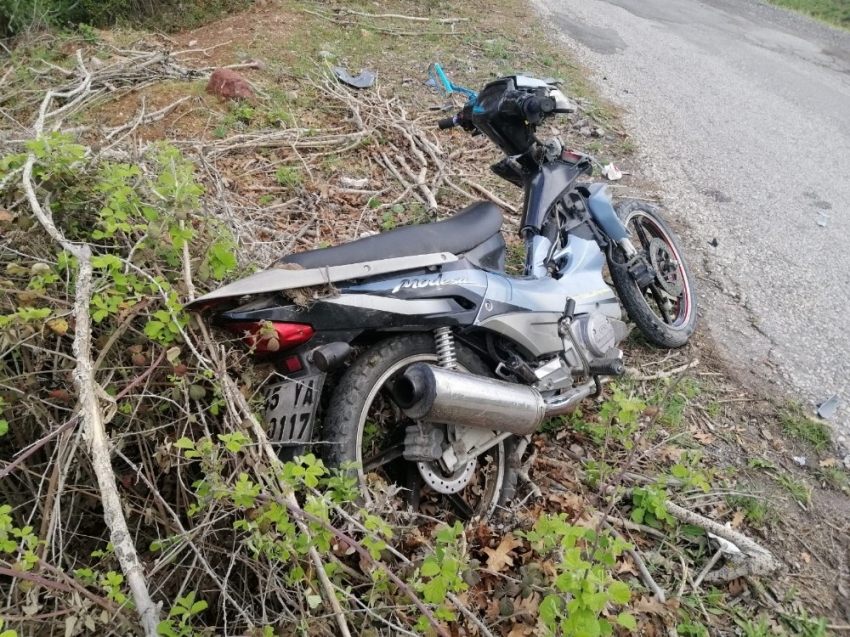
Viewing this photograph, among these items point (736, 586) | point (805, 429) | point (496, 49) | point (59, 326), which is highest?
point (496, 49)

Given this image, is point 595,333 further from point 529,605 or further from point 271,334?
point 271,334

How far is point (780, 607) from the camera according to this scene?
2562mm

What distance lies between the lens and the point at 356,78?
6.32 m

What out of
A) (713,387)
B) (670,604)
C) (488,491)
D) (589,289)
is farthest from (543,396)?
(713,387)

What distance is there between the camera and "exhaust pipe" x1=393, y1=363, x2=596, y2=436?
2191 millimetres

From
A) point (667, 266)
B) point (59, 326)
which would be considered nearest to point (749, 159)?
point (667, 266)

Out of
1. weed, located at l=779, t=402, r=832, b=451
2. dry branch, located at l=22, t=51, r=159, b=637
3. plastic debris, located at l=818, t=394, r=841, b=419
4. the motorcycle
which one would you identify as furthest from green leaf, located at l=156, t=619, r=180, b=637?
plastic debris, located at l=818, t=394, r=841, b=419

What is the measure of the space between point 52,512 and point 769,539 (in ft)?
9.55

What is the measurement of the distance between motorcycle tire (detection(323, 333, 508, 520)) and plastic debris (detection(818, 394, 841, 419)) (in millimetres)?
2091

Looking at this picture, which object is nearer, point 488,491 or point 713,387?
point 488,491

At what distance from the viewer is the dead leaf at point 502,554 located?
7.76ft

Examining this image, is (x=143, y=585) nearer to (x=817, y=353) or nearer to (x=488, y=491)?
(x=488, y=491)

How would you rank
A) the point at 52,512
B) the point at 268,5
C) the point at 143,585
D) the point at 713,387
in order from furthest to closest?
the point at 268,5 → the point at 713,387 → the point at 52,512 → the point at 143,585

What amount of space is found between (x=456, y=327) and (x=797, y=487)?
2.00 m
